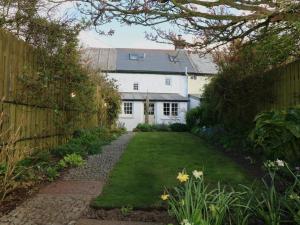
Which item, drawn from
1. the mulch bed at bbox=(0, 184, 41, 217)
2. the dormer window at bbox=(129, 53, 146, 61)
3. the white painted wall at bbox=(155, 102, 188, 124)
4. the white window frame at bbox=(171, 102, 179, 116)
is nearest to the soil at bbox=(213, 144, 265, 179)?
the mulch bed at bbox=(0, 184, 41, 217)

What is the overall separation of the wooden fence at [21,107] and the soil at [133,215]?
2.07 metres

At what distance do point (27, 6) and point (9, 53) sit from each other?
3.05 m

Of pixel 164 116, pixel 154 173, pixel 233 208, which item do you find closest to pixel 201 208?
pixel 233 208

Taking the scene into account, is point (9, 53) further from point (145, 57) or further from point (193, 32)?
point (145, 57)

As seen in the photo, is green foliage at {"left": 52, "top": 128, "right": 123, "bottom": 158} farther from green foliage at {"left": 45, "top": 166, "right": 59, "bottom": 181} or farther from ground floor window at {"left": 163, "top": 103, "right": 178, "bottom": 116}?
ground floor window at {"left": 163, "top": 103, "right": 178, "bottom": 116}

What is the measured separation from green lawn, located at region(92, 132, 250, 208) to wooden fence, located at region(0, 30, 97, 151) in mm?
1908

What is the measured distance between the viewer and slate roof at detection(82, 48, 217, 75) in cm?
4153

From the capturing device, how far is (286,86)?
11195mm

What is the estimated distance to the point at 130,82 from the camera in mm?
41562

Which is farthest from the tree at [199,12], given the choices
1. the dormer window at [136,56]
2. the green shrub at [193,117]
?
the dormer window at [136,56]

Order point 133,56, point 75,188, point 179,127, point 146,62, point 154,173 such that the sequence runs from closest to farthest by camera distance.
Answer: point 75,188 < point 154,173 < point 179,127 < point 146,62 < point 133,56

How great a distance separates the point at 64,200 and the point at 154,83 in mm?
35246

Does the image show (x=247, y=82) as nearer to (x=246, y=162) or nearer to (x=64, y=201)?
(x=246, y=162)

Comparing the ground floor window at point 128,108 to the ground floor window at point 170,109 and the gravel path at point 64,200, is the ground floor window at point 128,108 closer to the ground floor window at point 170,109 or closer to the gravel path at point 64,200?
the ground floor window at point 170,109
